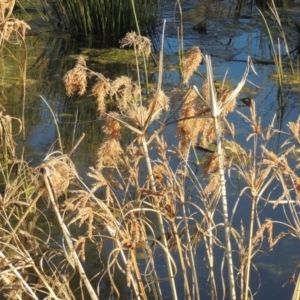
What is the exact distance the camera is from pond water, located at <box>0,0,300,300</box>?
2.58m

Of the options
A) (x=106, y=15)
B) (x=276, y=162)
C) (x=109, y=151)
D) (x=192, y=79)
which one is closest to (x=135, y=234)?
(x=109, y=151)

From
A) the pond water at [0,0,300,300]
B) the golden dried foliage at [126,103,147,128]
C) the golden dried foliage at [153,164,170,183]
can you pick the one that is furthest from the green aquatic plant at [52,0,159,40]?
the golden dried foliage at [126,103,147,128]

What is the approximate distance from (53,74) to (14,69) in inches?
8.6

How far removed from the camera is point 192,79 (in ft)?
13.2

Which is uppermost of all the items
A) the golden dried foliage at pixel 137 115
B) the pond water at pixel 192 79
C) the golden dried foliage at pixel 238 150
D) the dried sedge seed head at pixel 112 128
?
the golden dried foliage at pixel 137 115

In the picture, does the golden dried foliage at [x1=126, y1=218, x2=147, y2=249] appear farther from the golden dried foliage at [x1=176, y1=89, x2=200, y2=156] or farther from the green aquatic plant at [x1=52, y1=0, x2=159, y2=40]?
the green aquatic plant at [x1=52, y1=0, x2=159, y2=40]

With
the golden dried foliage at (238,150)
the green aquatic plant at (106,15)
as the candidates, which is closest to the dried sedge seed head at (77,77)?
the golden dried foliage at (238,150)

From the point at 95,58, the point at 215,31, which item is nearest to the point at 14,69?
the point at 95,58

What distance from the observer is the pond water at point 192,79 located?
8.46 feet

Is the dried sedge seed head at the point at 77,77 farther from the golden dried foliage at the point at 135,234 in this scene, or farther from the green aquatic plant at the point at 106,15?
the green aquatic plant at the point at 106,15

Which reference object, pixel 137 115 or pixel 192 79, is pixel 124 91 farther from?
pixel 192 79

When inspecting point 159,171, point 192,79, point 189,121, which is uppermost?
point 189,121

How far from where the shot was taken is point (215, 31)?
517 cm

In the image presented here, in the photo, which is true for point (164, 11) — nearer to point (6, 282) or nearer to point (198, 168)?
point (198, 168)
